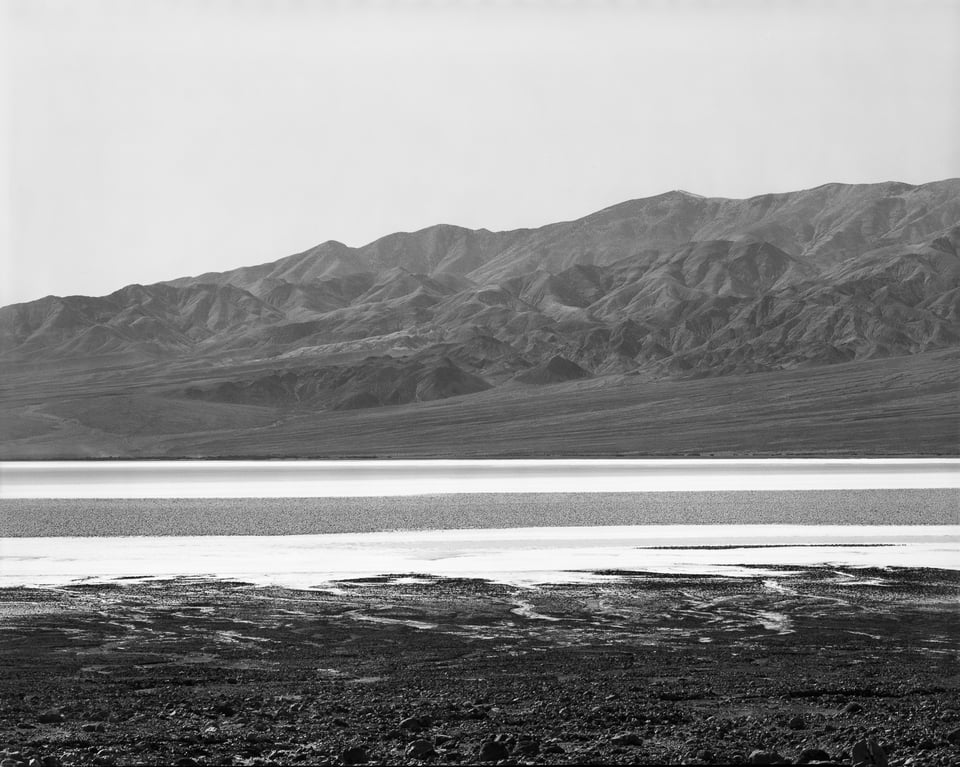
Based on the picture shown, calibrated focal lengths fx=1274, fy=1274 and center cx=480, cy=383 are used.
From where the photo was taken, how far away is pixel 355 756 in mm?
6879

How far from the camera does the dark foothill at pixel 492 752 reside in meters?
6.92

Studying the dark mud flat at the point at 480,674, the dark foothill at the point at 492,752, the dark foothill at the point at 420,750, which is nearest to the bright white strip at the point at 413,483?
the dark mud flat at the point at 480,674

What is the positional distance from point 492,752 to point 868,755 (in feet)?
6.49

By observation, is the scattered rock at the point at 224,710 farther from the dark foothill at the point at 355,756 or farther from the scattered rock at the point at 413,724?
the dark foothill at the point at 355,756

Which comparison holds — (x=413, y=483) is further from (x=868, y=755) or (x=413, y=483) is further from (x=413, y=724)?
(x=868, y=755)

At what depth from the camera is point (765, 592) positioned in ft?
45.9

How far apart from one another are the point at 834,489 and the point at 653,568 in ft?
67.9

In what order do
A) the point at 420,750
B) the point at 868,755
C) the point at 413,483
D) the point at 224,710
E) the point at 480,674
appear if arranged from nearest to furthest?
the point at 868,755 < the point at 420,750 < the point at 224,710 < the point at 480,674 < the point at 413,483

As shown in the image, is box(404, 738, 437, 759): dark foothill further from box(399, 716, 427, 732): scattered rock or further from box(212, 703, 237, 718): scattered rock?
box(212, 703, 237, 718): scattered rock

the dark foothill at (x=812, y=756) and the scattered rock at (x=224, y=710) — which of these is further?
the scattered rock at (x=224, y=710)

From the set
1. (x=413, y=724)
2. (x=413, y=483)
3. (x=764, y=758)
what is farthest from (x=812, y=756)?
(x=413, y=483)

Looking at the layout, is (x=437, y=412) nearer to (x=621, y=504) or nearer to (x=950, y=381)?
(x=950, y=381)

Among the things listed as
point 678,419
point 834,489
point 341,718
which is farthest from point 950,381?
point 341,718

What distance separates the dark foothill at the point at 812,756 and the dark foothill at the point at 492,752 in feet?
5.19
